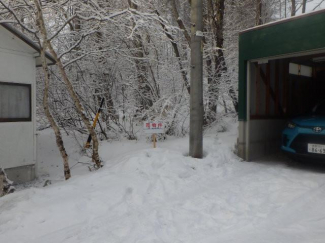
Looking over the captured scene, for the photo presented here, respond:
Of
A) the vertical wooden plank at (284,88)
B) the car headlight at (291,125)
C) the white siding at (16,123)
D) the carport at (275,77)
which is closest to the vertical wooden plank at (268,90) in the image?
the carport at (275,77)

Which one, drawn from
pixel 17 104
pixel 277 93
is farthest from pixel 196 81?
pixel 17 104

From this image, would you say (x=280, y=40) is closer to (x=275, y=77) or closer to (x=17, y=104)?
(x=275, y=77)

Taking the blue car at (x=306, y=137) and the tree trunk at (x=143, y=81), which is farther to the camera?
the tree trunk at (x=143, y=81)

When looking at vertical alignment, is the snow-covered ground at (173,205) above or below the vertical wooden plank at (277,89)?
below

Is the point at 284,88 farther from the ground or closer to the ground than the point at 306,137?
farther from the ground

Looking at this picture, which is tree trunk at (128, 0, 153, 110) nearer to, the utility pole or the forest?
the forest

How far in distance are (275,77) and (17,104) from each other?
22.2 ft

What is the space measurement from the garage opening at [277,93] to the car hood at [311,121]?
611mm

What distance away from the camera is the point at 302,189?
4.52m

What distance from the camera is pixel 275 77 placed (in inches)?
292

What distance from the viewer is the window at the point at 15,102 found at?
246 inches

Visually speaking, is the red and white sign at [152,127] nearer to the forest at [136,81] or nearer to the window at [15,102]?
the forest at [136,81]

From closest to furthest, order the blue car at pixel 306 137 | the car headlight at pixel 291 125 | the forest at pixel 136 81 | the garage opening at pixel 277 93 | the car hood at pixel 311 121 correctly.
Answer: the blue car at pixel 306 137, the car hood at pixel 311 121, the car headlight at pixel 291 125, the garage opening at pixel 277 93, the forest at pixel 136 81

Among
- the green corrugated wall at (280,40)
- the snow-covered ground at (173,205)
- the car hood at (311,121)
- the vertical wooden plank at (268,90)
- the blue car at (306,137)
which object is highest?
the green corrugated wall at (280,40)
